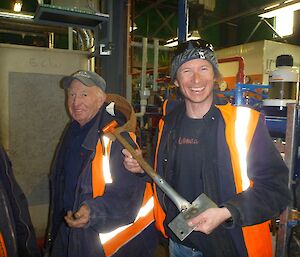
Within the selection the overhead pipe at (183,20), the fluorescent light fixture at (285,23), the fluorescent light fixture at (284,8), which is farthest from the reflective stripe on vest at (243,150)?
the fluorescent light fixture at (285,23)

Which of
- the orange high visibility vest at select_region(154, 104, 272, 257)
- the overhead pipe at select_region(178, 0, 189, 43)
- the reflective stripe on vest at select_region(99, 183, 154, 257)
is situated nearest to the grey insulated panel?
the reflective stripe on vest at select_region(99, 183, 154, 257)

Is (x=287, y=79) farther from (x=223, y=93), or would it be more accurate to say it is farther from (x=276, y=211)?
(x=276, y=211)

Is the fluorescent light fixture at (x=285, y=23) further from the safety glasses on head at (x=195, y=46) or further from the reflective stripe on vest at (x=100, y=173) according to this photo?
the reflective stripe on vest at (x=100, y=173)

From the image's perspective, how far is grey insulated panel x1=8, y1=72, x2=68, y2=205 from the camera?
2471 mm

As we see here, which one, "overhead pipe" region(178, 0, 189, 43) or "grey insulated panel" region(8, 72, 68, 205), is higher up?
"overhead pipe" region(178, 0, 189, 43)

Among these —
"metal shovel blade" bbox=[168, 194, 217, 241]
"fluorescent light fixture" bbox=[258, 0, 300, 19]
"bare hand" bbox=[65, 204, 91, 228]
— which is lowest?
"bare hand" bbox=[65, 204, 91, 228]

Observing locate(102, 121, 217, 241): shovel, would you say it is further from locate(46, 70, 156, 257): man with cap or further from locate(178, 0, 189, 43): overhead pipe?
locate(178, 0, 189, 43): overhead pipe

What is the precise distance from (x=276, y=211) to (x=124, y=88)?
59.1 inches

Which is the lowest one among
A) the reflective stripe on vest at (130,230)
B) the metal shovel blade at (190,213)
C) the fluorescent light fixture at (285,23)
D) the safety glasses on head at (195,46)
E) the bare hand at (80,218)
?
the reflective stripe on vest at (130,230)

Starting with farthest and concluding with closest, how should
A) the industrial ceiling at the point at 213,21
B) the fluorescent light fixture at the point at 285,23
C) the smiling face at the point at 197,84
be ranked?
1. the industrial ceiling at the point at 213,21
2. the fluorescent light fixture at the point at 285,23
3. the smiling face at the point at 197,84

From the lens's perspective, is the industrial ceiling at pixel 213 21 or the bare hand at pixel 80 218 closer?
the bare hand at pixel 80 218

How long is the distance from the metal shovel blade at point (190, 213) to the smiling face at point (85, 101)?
0.95 meters

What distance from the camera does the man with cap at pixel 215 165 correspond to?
1160mm

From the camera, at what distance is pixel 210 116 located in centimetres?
140
